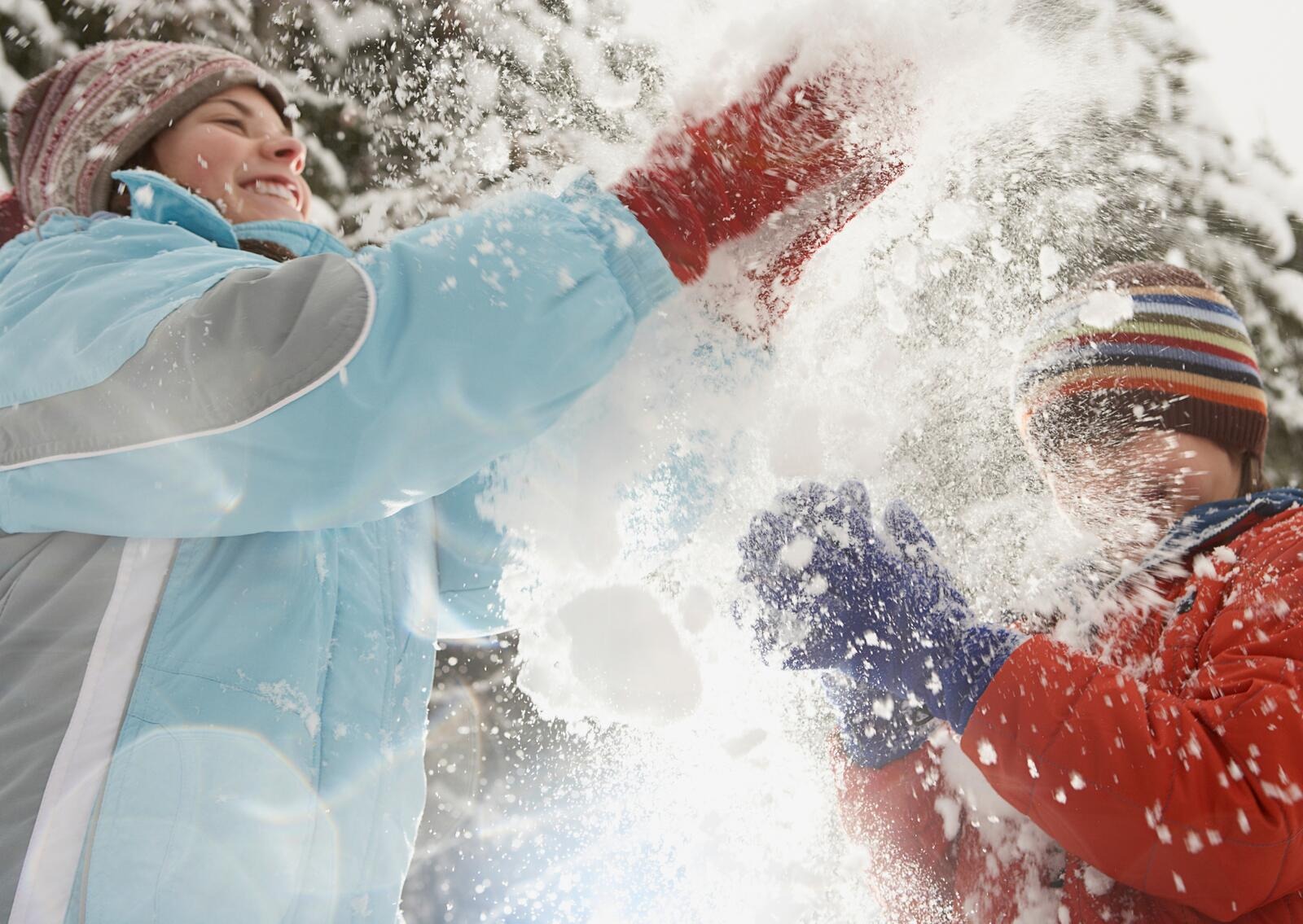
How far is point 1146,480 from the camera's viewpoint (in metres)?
1.69

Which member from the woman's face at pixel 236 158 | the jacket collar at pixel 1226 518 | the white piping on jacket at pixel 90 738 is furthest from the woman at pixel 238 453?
the jacket collar at pixel 1226 518

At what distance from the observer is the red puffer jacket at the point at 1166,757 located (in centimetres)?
116

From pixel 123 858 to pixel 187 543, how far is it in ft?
1.34

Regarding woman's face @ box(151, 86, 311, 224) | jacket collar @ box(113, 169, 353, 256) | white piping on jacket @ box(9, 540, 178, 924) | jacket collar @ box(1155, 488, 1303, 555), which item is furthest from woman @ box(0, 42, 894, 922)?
jacket collar @ box(1155, 488, 1303, 555)

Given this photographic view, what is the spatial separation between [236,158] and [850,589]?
1.53 metres

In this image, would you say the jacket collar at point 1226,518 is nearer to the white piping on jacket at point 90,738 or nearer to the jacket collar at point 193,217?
the jacket collar at point 193,217

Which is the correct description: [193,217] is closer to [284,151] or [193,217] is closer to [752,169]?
[284,151]

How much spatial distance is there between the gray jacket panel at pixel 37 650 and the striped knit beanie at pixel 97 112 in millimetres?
815

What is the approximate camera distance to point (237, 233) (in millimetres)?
1462

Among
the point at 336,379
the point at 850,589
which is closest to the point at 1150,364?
the point at 850,589

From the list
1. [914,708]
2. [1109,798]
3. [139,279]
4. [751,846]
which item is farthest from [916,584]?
[751,846]

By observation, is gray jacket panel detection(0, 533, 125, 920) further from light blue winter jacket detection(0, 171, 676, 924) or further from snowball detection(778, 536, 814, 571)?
snowball detection(778, 536, 814, 571)

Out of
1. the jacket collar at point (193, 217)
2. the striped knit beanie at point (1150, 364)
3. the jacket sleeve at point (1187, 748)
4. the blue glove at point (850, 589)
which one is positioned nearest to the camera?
the jacket sleeve at point (1187, 748)

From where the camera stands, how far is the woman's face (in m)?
1.61
